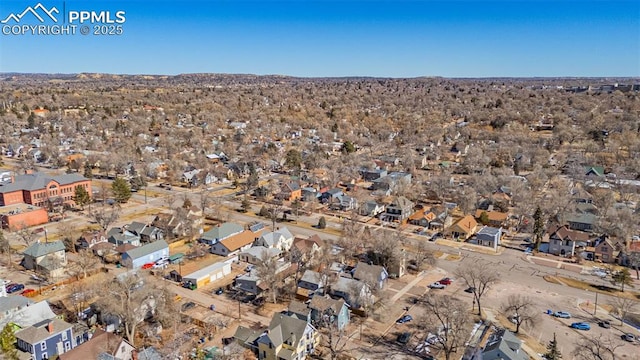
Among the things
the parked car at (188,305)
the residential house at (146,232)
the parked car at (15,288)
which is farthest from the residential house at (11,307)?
the residential house at (146,232)

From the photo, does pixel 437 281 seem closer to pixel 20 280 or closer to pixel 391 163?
pixel 20 280

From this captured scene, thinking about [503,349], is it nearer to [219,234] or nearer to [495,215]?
[219,234]

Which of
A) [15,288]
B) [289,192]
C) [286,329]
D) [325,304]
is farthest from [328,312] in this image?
[289,192]

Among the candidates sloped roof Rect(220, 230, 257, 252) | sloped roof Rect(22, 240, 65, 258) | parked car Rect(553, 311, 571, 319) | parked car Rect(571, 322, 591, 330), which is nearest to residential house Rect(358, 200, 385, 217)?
sloped roof Rect(220, 230, 257, 252)

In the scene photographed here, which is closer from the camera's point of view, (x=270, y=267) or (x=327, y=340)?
(x=327, y=340)

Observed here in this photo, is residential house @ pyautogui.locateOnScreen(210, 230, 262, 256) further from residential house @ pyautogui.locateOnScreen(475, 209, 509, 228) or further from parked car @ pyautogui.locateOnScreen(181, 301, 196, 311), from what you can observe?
residential house @ pyautogui.locateOnScreen(475, 209, 509, 228)

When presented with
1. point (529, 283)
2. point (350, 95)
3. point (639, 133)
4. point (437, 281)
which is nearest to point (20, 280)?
point (437, 281)

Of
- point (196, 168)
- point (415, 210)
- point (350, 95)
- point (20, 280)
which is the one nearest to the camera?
point (20, 280)

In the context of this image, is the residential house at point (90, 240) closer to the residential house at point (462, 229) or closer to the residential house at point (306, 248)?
the residential house at point (306, 248)
